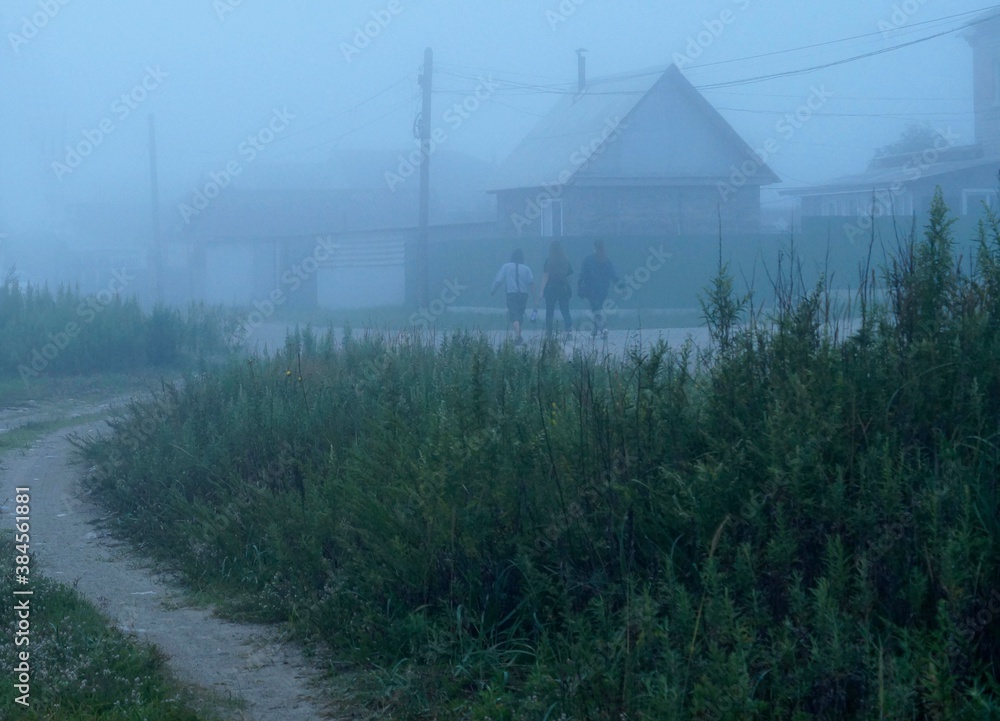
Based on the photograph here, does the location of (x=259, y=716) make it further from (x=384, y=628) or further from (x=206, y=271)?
(x=206, y=271)

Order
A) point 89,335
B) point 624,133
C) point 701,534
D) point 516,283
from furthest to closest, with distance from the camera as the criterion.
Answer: point 624,133 → point 516,283 → point 89,335 → point 701,534


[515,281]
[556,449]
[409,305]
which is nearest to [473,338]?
[556,449]

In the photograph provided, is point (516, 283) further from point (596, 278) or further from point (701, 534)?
point (701, 534)

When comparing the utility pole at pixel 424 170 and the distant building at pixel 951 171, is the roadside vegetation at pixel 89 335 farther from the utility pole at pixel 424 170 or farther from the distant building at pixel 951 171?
the distant building at pixel 951 171

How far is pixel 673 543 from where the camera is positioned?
12.2 feet

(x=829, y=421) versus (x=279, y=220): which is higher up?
(x=279, y=220)

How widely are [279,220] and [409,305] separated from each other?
14599mm

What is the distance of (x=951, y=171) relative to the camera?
89.7 ft

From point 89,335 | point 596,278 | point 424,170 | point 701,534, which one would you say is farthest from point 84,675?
point 424,170

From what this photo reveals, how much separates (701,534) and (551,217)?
2774 cm

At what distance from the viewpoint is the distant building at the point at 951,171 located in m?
26.9

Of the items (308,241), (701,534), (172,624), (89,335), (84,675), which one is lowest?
(172,624)

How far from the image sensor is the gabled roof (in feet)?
98.6

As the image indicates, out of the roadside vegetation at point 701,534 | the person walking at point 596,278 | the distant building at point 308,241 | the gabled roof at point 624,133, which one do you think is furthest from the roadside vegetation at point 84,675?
the distant building at point 308,241
